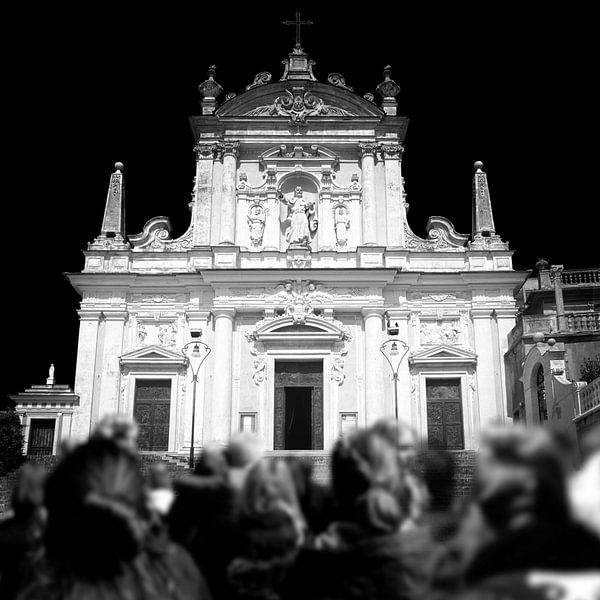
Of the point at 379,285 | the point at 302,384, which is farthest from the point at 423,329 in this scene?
the point at 302,384

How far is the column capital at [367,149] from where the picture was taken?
81.1 feet

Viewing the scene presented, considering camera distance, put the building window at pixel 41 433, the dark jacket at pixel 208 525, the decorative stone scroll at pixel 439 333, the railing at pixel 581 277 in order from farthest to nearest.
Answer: the railing at pixel 581 277, the decorative stone scroll at pixel 439 333, the building window at pixel 41 433, the dark jacket at pixel 208 525

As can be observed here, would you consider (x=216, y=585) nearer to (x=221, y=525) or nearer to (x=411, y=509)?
(x=221, y=525)

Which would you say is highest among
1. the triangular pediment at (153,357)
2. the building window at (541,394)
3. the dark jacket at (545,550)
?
the triangular pediment at (153,357)

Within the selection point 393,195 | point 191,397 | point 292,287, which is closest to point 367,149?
point 393,195

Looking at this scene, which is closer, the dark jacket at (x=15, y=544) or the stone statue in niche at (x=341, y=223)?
the dark jacket at (x=15, y=544)

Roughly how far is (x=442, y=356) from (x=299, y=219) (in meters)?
6.63

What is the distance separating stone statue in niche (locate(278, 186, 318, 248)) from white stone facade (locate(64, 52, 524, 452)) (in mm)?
130

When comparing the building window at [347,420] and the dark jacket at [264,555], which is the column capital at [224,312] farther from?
the dark jacket at [264,555]

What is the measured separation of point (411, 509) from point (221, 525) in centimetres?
138

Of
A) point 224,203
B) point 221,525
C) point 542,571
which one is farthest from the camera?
point 224,203

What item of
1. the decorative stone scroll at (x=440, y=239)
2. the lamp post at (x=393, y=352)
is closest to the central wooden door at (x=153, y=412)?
the lamp post at (x=393, y=352)

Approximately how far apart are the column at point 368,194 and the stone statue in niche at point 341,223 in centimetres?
62

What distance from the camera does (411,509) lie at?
3.98 metres
